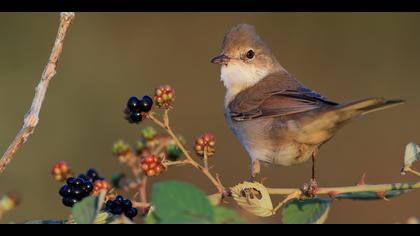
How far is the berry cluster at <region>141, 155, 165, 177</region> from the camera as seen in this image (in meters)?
2.51

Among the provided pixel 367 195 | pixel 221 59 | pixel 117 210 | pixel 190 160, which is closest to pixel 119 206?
pixel 117 210

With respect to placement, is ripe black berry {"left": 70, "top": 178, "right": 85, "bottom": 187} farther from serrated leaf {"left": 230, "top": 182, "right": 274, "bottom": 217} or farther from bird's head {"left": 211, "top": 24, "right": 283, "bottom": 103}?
bird's head {"left": 211, "top": 24, "right": 283, "bottom": 103}

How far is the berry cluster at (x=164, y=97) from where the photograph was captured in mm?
2719

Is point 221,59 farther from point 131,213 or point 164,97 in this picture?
point 131,213

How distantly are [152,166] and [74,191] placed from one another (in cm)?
34

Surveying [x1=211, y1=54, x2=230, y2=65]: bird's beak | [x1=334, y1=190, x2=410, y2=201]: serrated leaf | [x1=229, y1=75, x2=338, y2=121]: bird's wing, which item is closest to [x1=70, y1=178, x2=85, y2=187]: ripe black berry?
[x1=334, y1=190, x2=410, y2=201]: serrated leaf

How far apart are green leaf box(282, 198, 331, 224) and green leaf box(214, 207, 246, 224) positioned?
40cm

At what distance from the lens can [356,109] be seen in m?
3.15

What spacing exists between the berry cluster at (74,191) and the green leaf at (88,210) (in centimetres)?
86

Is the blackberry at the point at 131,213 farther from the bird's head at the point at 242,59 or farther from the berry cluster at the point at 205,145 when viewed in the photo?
the bird's head at the point at 242,59

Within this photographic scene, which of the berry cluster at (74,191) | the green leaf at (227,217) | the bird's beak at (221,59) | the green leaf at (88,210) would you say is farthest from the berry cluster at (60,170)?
the bird's beak at (221,59)

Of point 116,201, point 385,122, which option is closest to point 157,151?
point 116,201

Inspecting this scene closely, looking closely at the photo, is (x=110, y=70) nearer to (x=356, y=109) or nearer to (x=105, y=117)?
(x=105, y=117)

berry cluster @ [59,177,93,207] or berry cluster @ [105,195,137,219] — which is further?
berry cluster @ [59,177,93,207]
